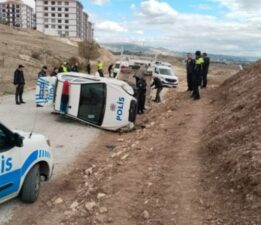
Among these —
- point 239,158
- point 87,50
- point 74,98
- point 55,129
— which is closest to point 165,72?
point 74,98

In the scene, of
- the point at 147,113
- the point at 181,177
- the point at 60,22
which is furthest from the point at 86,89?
the point at 60,22

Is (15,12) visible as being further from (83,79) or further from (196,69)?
(83,79)

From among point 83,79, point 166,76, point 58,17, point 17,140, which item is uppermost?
point 17,140

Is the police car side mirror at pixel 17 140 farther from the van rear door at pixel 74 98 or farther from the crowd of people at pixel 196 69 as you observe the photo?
the crowd of people at pixel 196 69

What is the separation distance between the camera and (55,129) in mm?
16359

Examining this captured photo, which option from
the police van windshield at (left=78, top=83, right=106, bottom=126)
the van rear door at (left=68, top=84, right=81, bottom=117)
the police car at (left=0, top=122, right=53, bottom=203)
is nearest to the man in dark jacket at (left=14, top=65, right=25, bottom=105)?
the van rear door at (left=68, top=84, right=81, bottom=117)

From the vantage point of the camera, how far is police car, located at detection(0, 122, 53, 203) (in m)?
7.45

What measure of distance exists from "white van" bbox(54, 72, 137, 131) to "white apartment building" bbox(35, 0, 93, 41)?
138 metres

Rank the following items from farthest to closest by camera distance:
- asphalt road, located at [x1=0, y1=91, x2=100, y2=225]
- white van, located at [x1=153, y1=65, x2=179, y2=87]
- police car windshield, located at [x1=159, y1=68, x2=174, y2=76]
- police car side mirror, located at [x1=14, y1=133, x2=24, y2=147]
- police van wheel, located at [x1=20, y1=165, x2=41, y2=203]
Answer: police car windshield, located at [x1=159, y1=68, x2=174, y2=76] < white van, located at [x1=153, y1=65, x2=179, y2=87] < asphalt road, located at [x1=0, y1=91, x2=100, y2=225] < police van wheel, located at [x1=20, y1=165, x2=41, y2=203] < police car side mirror, located at [x1=14, y1=133, x2=24, y2=147]

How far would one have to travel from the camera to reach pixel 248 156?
842cm

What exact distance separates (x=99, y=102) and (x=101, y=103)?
9cm

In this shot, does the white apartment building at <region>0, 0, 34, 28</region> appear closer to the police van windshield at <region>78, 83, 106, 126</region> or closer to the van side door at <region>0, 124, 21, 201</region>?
the police van windshield at <region>78, 83, 106, 126</region>

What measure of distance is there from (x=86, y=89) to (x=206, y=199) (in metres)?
10.2

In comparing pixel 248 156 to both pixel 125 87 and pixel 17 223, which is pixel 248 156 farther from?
pixel 125 87
